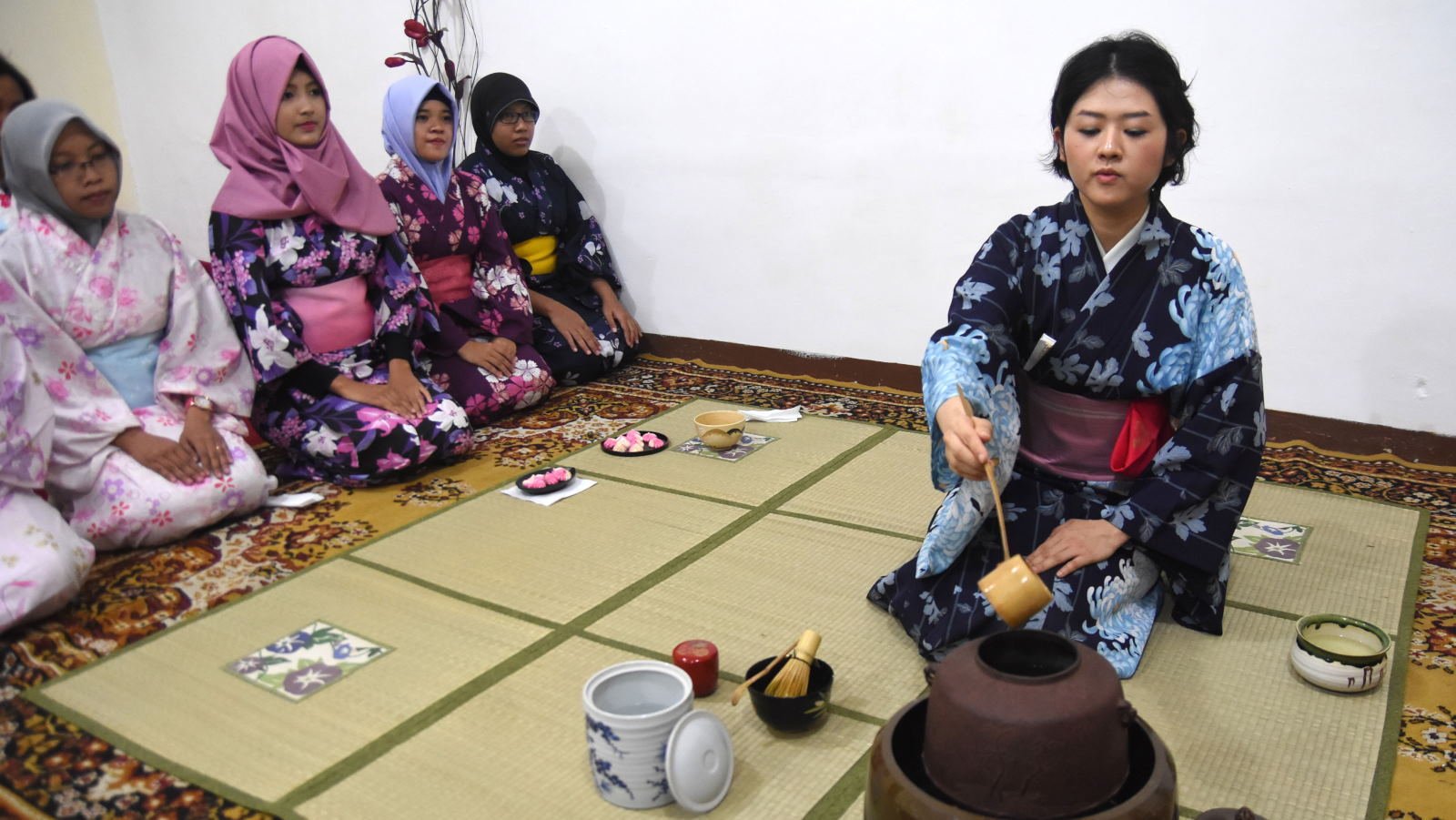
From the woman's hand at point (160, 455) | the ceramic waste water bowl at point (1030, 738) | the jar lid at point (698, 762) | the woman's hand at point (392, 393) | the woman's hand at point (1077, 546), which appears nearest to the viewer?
the ceramic waste water bowl at point (1030, 738)

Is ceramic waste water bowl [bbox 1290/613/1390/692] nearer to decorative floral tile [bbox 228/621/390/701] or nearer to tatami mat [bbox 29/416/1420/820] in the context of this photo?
tatami mat [bbox 29/416/1420/820]

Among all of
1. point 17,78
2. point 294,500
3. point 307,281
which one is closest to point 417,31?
point 307,281

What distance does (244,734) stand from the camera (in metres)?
1.89

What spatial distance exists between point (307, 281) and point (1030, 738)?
2649mm

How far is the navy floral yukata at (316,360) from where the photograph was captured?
307 centimetres

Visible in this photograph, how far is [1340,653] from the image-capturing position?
6.46ft

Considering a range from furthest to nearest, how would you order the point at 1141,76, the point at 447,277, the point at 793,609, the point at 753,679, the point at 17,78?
1. the point at 447,277
2. the point at 17,78
3. the point at 793,609
4. the point at 1141,76
5. the point at 753,679

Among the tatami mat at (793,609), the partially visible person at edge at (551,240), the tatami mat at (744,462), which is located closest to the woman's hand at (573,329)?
the partially visible person at edge at (551,240)

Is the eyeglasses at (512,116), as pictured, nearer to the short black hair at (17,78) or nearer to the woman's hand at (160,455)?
the short black hair at (17,78)

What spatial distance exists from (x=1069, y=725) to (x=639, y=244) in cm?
352

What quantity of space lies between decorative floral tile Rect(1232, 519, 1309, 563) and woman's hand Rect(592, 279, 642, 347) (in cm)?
242

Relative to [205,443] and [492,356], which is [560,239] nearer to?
[492,356]

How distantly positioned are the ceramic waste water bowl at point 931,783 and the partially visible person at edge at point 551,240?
9.45 ft

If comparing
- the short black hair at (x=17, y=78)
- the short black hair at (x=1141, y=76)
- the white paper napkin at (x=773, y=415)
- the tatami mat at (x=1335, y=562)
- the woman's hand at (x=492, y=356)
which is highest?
the short black hair at (x=17, y=78)
